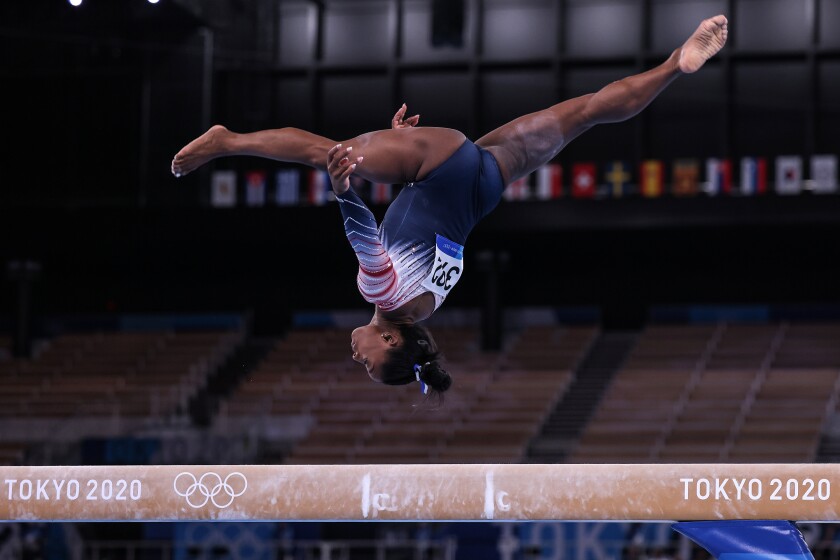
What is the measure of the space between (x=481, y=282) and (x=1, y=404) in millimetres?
8134

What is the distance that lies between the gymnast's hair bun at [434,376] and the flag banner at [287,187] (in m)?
13.6

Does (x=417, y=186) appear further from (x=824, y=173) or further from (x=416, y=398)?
(x=824, y=173)

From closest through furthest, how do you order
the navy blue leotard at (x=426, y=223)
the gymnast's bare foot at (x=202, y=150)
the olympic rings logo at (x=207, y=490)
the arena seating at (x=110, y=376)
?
the navy blue leotard at (x=426, y=223) < the olympic rings logo at (x=207, y=490) < the gymnast's bare foot at (x=202, y=150) < the arena seating at (x=110, y=376)

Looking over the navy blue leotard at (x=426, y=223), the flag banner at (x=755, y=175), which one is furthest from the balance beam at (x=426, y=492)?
the flag banner at (x=755, y=175)

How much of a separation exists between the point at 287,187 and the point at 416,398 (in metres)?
4.57

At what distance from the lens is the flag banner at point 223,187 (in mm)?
18516

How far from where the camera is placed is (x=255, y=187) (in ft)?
61.3

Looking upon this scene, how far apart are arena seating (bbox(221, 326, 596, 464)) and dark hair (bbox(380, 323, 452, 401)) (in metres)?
9.73

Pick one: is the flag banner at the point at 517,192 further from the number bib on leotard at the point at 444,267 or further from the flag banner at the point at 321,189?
the number bib on leotard at the point at 444,267

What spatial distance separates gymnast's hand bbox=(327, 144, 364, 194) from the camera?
14.7 feet

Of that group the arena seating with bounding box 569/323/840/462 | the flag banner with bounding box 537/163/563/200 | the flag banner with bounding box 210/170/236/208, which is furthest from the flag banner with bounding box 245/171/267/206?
the arena seating with bounding box 569/323/840/462

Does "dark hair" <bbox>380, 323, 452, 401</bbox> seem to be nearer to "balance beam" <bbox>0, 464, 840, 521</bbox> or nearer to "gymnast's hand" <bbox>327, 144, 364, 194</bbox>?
"balance beam" <bbox>0, 464, 840, 521</bbox>

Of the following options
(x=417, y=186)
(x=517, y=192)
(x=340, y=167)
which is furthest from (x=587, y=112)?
(x=517, y=192)

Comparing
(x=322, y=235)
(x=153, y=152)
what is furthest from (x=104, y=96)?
(x=322, y=235)
